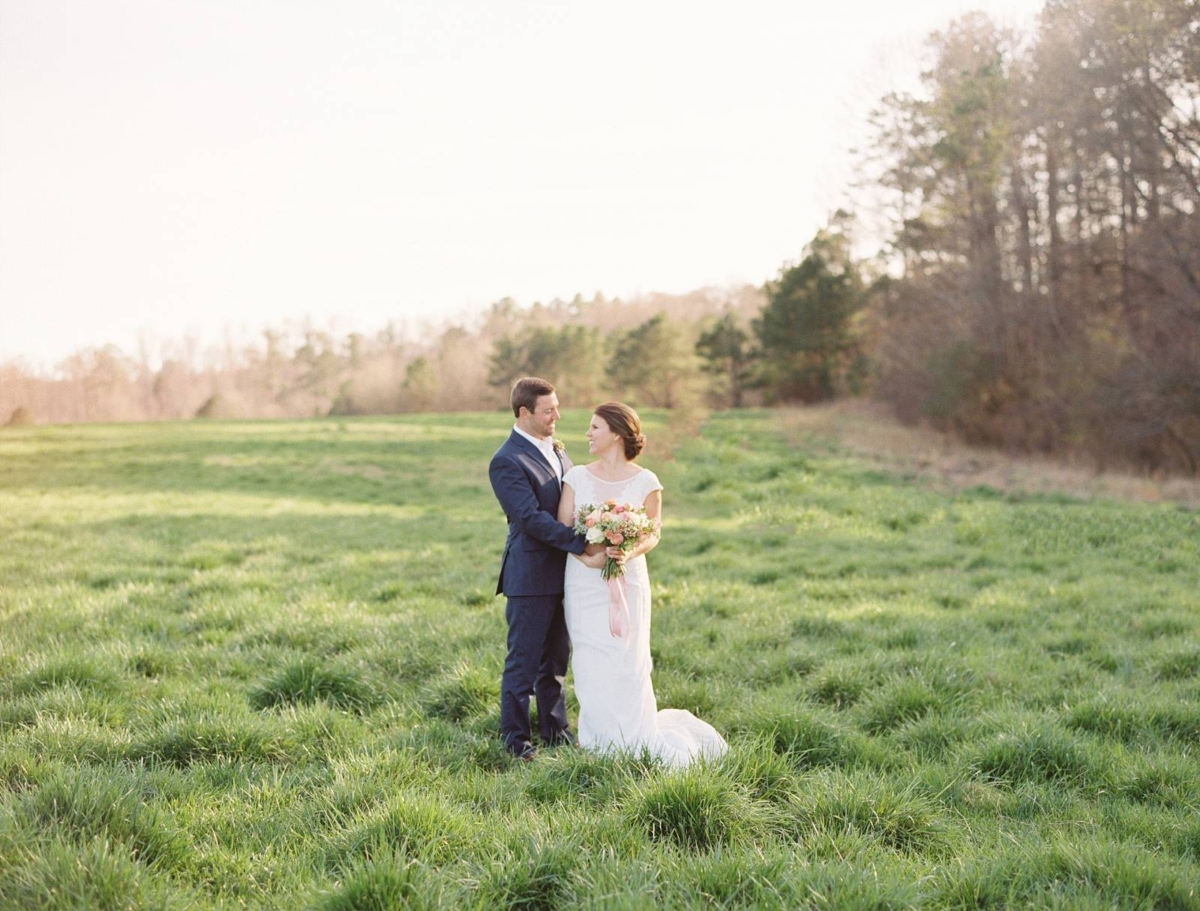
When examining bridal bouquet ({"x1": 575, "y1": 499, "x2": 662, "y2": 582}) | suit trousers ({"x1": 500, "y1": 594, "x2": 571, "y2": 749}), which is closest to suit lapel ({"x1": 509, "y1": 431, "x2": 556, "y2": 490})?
bridal bouquet ({"x1": 575, "y1": 499, "x2": 662, "y2": 582})

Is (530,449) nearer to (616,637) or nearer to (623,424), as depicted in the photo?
(623,424)

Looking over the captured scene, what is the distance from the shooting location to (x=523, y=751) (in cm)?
493

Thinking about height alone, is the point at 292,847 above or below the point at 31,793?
below

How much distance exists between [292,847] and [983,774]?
3531mm

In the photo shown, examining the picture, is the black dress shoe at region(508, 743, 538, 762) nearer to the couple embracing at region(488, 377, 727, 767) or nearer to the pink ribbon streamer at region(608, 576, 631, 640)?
the couple embracing at region(488, 377, 727, 767)

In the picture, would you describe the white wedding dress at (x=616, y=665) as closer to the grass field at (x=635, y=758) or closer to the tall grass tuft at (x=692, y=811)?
the grass field at (x=635, y=758)

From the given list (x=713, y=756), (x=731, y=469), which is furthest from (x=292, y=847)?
(x=731, y=469)

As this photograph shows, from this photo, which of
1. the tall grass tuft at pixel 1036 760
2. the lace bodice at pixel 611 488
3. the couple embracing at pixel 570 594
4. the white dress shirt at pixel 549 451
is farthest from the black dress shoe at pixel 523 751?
the tall grass tuft at pixel 1036 760

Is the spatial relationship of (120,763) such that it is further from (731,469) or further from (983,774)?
(731,469)

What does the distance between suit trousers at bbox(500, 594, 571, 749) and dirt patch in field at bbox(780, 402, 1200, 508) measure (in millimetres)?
14197

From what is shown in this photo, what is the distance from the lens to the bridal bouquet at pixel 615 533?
5.00 meters

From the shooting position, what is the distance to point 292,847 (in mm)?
3479

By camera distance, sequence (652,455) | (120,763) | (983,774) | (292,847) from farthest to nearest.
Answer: (652,455) → (983,774) → (120,763) → (292,847)

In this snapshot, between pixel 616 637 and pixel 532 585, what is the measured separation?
64cm
